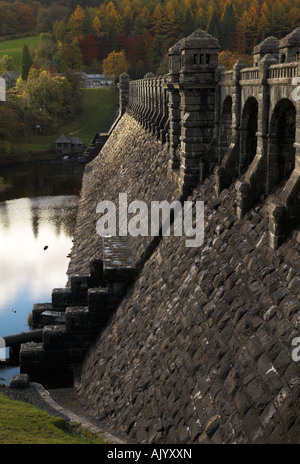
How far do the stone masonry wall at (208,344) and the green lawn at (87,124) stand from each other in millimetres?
79174

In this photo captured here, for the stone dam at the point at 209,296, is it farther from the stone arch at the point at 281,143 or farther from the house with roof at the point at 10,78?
the house with roof at the point at 10,78

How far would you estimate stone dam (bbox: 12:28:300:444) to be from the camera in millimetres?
13062

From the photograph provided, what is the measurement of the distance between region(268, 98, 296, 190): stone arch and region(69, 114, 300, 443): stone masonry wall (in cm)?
85

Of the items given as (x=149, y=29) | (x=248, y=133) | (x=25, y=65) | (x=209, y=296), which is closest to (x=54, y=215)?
(x=248, y=133)

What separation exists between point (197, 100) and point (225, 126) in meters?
1.79

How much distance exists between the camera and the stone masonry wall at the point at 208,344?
12367 mm

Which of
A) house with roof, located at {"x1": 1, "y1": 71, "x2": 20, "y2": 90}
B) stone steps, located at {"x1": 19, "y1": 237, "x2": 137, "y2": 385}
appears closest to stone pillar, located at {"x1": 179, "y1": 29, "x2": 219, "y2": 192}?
stone steps, located at {"x1": 19, "y1": 237, "x2": 137, "y2": 385}

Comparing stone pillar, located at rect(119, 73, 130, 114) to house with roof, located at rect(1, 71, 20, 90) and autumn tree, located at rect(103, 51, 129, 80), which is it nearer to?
house with roof, located at rect(1, 71, 20, 90)

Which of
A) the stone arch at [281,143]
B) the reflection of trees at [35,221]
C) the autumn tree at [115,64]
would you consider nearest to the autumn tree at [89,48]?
the autumn tree at [115,64]

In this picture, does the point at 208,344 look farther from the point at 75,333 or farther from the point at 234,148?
the point at 75,333

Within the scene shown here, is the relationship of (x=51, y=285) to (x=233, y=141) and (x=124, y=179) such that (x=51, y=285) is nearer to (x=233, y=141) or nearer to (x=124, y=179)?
(x=124, y=179)

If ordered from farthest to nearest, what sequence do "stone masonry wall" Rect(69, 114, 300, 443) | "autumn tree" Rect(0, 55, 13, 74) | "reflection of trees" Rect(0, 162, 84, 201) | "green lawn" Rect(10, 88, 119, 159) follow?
"autumn tree" Rect(0, 55, 13, 74) → "green lawn" Rect(10, 88, 119, 159) → "reflection of trees" Rect(0, 162, 84, 201) → "stone masonry wall" Rect(69, 114, 300, 443)

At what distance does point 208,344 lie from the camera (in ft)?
51.0
